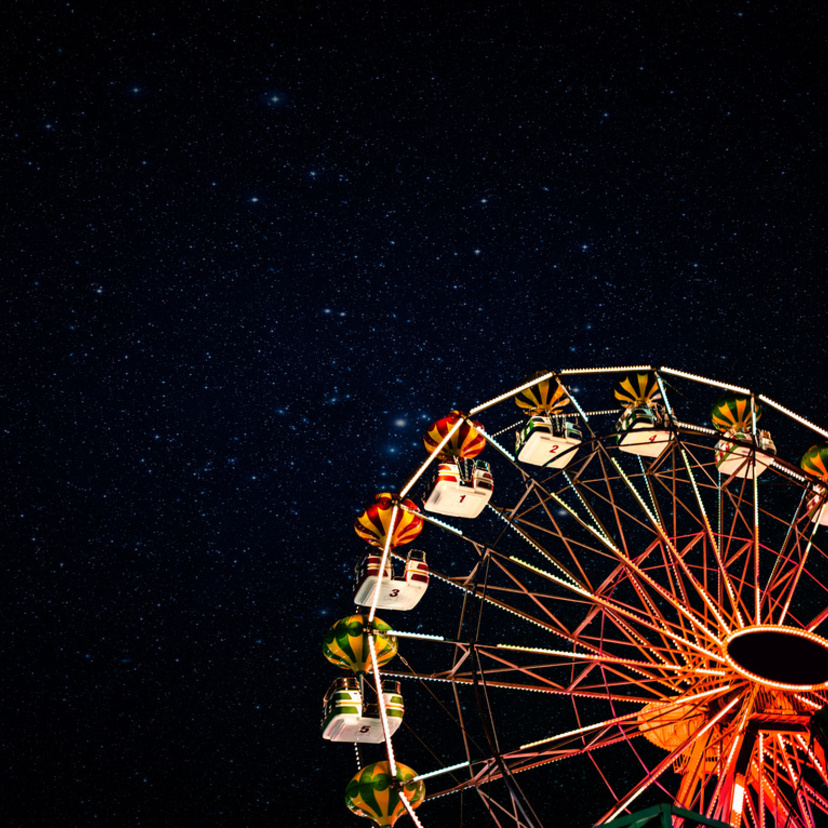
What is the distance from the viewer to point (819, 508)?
848cm

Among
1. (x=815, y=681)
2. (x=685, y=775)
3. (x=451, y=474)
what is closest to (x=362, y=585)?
(x=451, y=474)

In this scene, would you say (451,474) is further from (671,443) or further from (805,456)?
(805,456)

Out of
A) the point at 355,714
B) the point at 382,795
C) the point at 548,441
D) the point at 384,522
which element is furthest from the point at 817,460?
the point at 382,795

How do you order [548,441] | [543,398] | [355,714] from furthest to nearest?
[543,398], [548,441], [355,714]

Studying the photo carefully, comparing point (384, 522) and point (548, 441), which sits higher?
point (548, 441)

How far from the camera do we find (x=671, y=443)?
890 centimetres

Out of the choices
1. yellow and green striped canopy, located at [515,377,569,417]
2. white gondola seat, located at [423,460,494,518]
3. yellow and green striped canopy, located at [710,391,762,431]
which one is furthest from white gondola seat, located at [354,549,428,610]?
yellow and green striped canopy, located at [710,391,762,431]

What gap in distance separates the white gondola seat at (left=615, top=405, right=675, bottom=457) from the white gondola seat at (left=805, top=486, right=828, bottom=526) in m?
1.68

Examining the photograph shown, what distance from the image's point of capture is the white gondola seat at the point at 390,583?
8.50 metres

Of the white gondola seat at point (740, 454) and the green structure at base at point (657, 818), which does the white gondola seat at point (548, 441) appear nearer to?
the white gondola seat at point (740, 454)

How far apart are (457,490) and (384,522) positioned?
0.93 metres

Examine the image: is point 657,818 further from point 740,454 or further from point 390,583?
point 740,454

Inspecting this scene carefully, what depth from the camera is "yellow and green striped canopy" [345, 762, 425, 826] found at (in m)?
7.71

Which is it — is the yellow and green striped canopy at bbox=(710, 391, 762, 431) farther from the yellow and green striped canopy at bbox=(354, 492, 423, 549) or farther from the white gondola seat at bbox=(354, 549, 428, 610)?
the white gondola seat at bbox=(354, 549, 428, 610)
